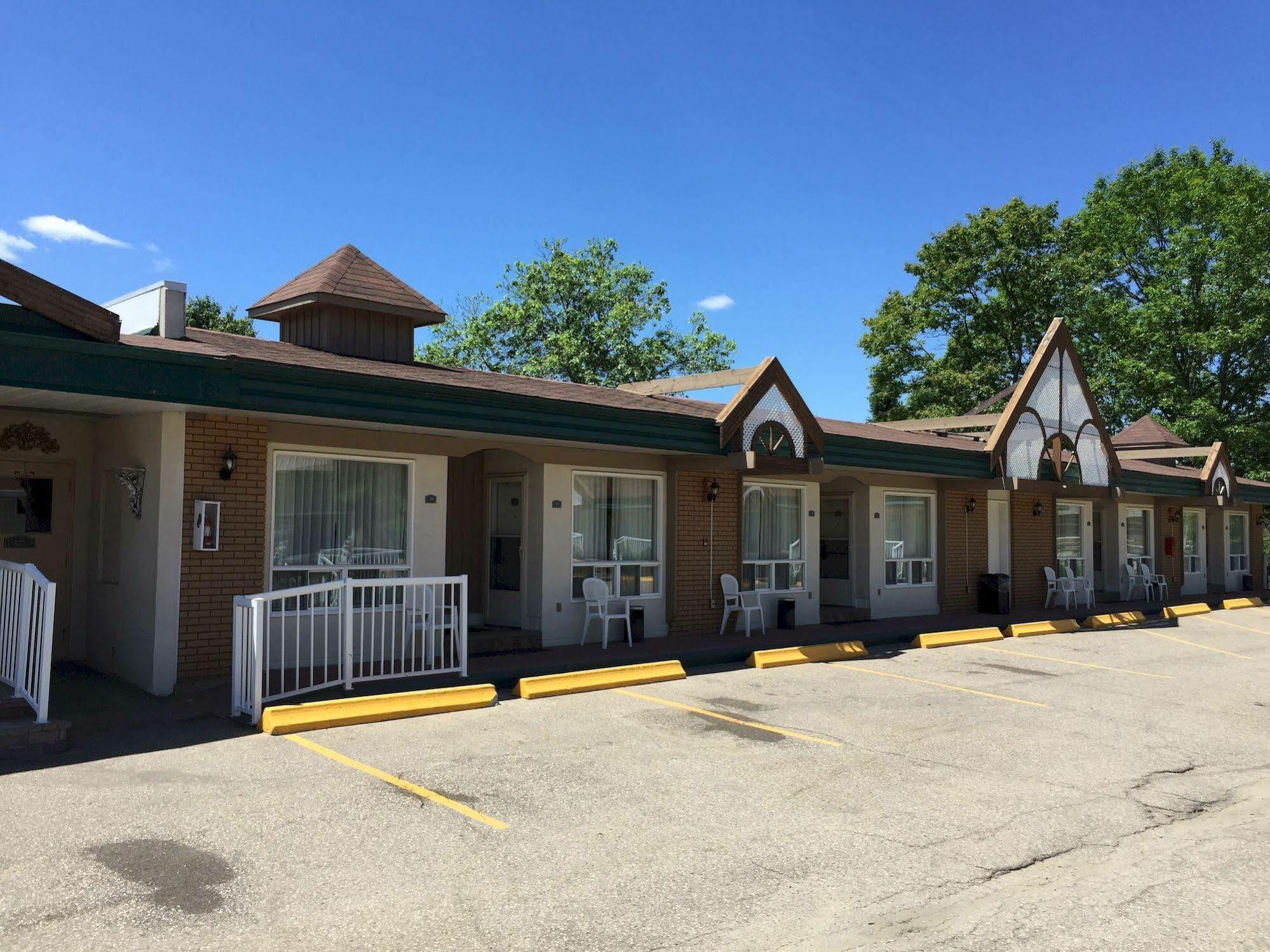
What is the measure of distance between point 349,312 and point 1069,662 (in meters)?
10.9

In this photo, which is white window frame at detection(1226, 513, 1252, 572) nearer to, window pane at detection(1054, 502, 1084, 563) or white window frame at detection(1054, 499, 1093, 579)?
white window frame at detection(1054, 499, 1093, 579)

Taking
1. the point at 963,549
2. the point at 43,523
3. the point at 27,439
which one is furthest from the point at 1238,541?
the point at 27,439

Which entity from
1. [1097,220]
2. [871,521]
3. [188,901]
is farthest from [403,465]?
[1097,220]

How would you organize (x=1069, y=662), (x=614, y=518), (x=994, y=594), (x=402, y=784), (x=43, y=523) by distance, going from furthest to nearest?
(x=994, y=594), (x=614, y=518), (x=1069, y=662), (x=43, y=523), (x=402, y=784)

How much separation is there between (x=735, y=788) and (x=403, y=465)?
642 centimetres

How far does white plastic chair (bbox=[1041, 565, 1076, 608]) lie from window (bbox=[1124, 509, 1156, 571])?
13.6 feet

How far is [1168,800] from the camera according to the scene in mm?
6938

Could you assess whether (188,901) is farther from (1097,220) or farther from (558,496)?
(1097,220)

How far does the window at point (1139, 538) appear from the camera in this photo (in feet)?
81.9

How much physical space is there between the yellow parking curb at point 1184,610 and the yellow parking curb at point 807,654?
10515mm

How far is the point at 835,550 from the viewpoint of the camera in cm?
1900

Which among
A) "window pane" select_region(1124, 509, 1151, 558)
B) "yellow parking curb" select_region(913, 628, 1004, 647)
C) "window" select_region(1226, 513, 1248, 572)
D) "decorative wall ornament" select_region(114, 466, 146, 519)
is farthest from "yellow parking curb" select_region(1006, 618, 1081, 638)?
"window" select_region(1226, 513, 1248, 572)

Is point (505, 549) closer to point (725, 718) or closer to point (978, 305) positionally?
point (725, 718)

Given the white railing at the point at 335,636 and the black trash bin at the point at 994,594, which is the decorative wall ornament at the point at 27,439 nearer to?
the white railing at the point at 335,636
